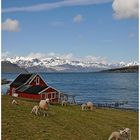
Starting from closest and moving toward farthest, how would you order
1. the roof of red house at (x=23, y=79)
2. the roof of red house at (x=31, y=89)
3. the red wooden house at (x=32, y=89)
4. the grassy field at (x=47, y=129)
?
the grassy field at (x=47, y=129) → the red wooden house at (x=32, y=89) → the roof of red house at (x=31, y=89) → the roof of red house at (x=23, y=79)

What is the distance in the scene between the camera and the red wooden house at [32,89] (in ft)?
123

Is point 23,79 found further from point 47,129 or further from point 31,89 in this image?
point 47,129

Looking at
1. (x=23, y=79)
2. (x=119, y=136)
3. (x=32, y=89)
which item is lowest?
(x=119, y=136)

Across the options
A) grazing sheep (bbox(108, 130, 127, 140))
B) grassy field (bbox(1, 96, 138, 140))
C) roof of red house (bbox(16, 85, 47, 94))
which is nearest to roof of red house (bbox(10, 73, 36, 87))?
roof of red house (bbox(16, 85, 47, 94))

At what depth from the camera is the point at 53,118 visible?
15.0m

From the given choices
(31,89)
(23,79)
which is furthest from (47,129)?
(23,79)

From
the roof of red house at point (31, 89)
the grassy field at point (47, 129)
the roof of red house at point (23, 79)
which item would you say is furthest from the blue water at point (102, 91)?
the grassy field at point (47, 129)

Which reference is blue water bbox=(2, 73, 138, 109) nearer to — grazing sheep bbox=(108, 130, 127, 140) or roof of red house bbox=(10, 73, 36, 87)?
roof of red house bbox=(10, 73, 36, 87)

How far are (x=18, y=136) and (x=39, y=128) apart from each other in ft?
5.34

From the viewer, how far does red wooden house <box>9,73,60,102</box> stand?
123 ft

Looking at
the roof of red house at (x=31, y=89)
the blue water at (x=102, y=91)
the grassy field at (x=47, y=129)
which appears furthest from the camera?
the blue water at (x=102, y=91)

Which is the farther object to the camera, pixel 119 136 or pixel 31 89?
pixel 31 89

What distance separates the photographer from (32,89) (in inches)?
1506

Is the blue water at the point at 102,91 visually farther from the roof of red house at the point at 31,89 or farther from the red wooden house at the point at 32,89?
the roof of red house at the point at 31,89
